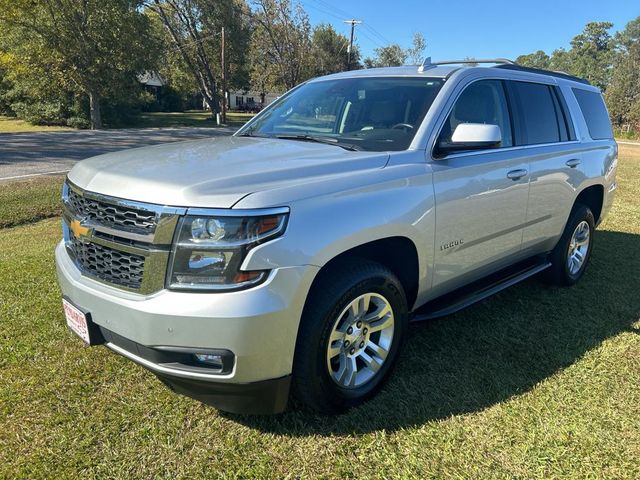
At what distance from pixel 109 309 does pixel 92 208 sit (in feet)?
1.77

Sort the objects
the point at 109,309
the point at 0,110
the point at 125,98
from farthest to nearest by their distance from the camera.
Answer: the point at 0,110 → the point at 125,98 → the point at 109,309

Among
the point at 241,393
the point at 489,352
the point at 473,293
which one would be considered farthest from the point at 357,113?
the point at 241,393

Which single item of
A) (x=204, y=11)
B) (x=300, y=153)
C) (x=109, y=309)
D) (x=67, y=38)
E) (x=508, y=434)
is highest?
(x=204, y=11)

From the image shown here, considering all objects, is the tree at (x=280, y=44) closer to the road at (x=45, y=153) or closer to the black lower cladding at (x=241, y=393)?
the road at (x=45, y=153)

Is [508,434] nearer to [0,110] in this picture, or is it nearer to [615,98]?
[0,110]

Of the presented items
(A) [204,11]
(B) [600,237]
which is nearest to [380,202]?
(B) [600,237]

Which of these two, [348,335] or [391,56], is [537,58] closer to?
[391,56]

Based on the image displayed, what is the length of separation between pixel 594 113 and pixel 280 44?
4276 centimetres

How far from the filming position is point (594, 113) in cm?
511

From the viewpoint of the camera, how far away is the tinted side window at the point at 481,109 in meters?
3.29

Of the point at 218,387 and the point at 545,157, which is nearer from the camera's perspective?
the point at 218,387

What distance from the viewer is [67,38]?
89.7ft

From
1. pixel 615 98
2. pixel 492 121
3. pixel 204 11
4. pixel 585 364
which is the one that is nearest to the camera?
pixel 585 364

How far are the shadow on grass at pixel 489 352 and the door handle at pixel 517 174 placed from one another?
1.21 meters
